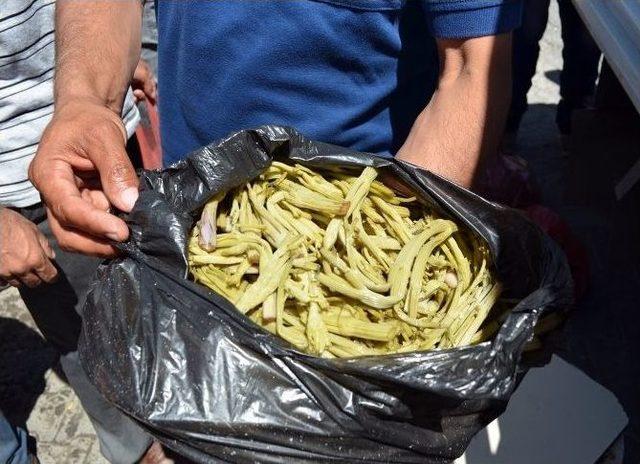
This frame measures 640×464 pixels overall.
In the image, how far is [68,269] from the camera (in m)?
2.14

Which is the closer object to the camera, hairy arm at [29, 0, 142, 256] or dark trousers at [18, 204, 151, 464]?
hairy arm at [29, 0, 142, 256]

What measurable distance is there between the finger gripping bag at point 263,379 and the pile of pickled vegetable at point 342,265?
9 centimetres

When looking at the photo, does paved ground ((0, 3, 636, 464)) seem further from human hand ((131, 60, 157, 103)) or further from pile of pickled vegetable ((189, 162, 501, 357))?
pile of pickled vegetable ((189, 162, 501, 357))

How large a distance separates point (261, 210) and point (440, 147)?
0.39m

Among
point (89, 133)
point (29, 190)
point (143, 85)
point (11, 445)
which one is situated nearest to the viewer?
point (89, 133)

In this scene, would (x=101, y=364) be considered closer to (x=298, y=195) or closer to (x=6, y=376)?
(x=298, y=195)

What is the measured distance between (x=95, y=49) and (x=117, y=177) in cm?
47

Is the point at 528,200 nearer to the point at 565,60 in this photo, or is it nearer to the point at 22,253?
the point at 565,60

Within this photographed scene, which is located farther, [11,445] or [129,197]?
[11,445]

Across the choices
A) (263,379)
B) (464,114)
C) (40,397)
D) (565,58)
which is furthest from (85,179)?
(565,58)

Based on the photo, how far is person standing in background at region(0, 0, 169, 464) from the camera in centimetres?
180

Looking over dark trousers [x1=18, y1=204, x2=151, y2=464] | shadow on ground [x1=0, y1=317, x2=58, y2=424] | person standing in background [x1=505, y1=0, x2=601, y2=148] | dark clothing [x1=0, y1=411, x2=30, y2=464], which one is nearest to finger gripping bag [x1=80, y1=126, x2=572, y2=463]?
dark trousers [x1=18, y1=204, x2=151, y2=464]

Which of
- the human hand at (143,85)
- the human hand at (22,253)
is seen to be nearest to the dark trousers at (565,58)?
the human hand at (143,85)

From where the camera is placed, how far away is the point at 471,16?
51.4 inches
